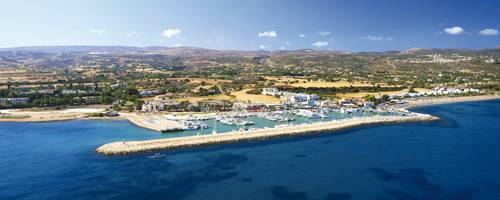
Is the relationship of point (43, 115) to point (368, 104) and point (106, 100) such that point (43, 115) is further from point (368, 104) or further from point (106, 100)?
point (368, 104)

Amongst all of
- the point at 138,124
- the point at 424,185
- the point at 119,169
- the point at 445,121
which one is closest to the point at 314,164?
the point at 424,185

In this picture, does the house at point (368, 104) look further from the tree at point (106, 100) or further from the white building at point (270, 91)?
the tree at point (106, 100)

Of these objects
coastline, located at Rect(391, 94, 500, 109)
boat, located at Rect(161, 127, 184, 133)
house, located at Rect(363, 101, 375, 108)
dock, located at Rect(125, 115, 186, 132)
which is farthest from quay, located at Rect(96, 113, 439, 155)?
coastline, located at Rect(391, 94, 500, 109)

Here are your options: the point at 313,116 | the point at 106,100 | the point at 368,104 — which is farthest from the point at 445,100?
the point at 106,100

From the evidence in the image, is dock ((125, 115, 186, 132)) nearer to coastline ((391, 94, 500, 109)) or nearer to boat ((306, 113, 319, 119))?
boat ((306, 113, 319, 119))

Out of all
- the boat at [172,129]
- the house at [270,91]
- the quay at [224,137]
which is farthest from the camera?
the house at [270,91]

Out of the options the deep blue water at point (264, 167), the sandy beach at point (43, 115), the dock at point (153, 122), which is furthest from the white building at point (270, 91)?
the sandy beach at point (43, 115)
